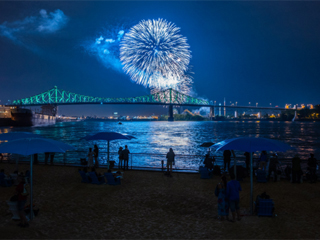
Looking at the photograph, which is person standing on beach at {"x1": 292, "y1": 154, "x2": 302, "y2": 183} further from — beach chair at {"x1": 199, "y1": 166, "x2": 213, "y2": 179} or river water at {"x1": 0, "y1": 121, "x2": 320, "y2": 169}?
beach chair at {"x1": 199, "y1": 166, "x2": 213, "y2": 179}

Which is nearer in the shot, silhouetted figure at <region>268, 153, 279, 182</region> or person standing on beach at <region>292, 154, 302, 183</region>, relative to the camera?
person standing on beach at <region>292, 154, 302, 183</region>

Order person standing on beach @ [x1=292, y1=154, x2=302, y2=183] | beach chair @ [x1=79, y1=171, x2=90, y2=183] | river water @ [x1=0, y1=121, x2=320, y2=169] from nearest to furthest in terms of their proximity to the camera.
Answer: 1. person standing on beach @ [x1=292, y1=154, x2=302, y2=183]
2. beach chair @ [x1=79, y1=171, x2=90, y2=183]
3. river water @ [x1=0, y1=121, x2=320, y2=169]

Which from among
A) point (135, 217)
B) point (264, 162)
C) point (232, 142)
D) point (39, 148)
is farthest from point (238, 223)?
point (264, 162)

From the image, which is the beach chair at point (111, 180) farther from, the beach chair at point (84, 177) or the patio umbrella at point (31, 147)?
the patio umbrella at point (31, 147)

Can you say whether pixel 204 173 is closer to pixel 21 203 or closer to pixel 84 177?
pixel 84 177

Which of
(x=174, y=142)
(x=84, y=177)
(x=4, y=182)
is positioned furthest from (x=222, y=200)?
(x=174, y=142)

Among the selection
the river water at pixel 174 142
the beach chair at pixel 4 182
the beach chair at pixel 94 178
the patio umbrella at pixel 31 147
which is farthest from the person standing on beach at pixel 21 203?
the river water at pixel 174 142

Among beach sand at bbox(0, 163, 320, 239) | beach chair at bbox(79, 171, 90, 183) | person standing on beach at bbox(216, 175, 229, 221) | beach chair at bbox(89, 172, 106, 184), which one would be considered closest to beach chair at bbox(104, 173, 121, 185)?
beach sand at bbox(0, 163, 320, 239)

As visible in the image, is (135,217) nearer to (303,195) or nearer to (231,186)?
(231,186)
